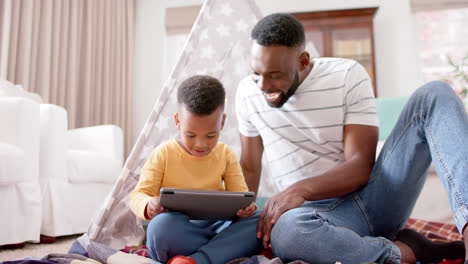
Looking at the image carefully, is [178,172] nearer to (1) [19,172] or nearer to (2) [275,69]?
(2) [275,69]

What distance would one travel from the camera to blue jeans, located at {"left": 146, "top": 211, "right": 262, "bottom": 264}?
33.6 inches

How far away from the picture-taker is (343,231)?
80 centimetres

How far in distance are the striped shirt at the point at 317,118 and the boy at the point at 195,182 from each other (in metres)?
0.13

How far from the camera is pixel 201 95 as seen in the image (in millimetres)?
953

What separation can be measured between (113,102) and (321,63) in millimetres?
2896

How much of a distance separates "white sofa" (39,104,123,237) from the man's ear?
1.11 meters

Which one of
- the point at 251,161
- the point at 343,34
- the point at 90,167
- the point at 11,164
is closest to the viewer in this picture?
the point at 251,161

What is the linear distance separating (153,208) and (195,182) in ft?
0.53

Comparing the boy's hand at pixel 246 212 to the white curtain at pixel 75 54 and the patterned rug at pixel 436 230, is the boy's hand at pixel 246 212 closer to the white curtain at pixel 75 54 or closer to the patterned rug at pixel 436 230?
the patterned rug at pixel 436 230

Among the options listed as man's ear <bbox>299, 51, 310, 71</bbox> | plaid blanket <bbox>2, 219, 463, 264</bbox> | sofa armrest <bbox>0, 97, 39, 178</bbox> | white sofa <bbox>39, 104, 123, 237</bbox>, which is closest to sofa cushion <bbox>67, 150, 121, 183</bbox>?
white sofa <bbox>39, 104, 123, 237</bbox>

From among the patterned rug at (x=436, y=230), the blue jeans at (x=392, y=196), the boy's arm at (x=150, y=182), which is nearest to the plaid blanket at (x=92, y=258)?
the boy's arm at (x=150, y=182)

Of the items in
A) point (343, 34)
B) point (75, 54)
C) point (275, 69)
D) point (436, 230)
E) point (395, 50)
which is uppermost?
point (343, 34)

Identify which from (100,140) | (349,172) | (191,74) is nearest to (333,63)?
(349,172)

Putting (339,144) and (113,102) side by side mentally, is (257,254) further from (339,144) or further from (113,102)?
(113,102)
